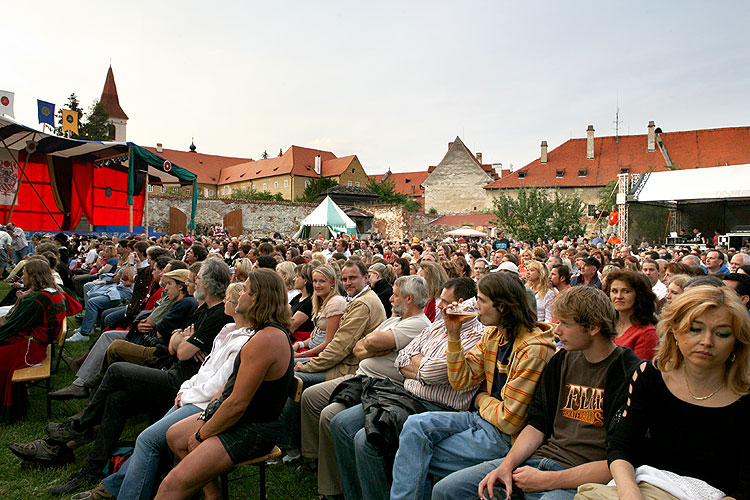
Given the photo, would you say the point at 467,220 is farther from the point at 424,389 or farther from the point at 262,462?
the point at 262,462

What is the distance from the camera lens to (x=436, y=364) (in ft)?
9.96

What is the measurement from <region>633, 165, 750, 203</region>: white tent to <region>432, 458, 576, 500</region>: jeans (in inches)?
648

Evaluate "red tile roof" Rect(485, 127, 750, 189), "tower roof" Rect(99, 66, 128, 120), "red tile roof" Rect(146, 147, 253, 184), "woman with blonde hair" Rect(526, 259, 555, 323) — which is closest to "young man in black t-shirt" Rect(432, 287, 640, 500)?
"woman with blonde hair" Rect(526, 259, 555, 323)

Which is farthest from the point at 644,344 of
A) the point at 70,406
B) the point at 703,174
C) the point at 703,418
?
the point at 703,174

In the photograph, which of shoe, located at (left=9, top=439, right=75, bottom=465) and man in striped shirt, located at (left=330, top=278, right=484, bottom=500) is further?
shoe, located at (left=9, top=439, right=75, bottom=465)

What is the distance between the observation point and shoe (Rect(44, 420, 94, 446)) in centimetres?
375

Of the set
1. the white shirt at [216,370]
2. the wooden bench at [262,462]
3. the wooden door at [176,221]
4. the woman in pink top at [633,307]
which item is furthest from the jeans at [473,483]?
the wooden door at [176,221]

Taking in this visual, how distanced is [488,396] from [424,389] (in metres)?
0.48

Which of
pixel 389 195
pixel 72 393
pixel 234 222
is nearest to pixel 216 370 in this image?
pixel 72 393

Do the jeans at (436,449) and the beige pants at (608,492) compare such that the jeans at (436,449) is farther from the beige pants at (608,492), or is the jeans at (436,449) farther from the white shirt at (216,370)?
the white shirt at (216,370)

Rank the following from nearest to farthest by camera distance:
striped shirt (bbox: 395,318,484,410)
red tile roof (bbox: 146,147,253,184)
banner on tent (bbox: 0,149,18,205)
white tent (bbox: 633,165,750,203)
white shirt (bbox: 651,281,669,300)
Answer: striped shirt (bbox: 395,318,484,410) → white shirt (bbox: 651,281,669,300) → banner on tent (bbox: 0,149,18,205) → white tent (bbox: 633,165,750,203) → red tile roof (bbox: 146,147,253,184)

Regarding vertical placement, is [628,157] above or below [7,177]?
above

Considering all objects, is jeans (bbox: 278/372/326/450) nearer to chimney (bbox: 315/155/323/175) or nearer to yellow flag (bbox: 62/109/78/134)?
yellow flag (bbox: 62/109/78/134)

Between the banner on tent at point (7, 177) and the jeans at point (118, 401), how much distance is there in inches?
555
